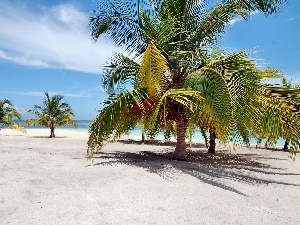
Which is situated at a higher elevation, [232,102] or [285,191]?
[232,102]

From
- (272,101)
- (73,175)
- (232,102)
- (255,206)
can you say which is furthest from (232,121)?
(73,175)

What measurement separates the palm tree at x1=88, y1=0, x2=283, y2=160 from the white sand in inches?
45.9

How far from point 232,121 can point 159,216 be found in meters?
3.85

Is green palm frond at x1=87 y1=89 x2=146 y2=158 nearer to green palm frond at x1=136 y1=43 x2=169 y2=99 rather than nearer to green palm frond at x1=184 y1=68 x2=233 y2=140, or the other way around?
green palm frond at x1=136 y1=43 x2=169 y2=99

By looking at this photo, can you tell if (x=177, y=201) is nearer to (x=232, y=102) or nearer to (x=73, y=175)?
(x=73, y=175)

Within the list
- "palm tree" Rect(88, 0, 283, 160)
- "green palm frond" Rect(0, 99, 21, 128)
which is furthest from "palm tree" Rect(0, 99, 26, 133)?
A: "palm tree" Rect(88, 0, 283, 160)

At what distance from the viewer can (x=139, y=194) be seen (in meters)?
5.04

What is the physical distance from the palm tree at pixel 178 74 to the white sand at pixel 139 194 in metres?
1.17

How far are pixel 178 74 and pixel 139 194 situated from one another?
475 cm

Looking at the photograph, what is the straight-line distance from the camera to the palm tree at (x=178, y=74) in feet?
23.9

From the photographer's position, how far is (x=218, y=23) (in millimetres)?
9273

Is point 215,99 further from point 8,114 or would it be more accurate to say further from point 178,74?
point 8,114

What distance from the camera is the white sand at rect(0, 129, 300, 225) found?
4033 mm

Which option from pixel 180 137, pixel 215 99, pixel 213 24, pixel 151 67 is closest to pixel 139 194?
pixel 215 99
